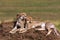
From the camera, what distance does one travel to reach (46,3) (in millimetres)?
25188

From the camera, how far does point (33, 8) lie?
23.0 meters

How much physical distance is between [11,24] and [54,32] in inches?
66.5

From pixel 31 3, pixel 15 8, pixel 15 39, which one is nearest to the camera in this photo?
pixel 15 39

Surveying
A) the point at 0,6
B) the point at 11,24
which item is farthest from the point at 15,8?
the point at 11,24

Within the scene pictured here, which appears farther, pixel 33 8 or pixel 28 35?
pixel 33 8

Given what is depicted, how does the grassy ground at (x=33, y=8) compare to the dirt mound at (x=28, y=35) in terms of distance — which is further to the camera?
the grassy ground at (x=33, y=8)

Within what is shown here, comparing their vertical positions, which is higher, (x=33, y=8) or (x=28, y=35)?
(x=33, y=8)

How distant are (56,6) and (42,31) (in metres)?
12.1

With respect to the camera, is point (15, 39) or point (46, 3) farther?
point (46, 3)

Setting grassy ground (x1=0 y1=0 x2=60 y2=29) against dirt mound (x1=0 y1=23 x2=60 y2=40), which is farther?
grassy ground (x1=0 y1=0 x2=60 y2=29)

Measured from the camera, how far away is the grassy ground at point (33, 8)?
64.9 ft

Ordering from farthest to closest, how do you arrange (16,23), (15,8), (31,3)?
(31,3)
(15,8)
(16,23)

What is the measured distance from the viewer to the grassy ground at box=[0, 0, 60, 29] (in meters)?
19.8

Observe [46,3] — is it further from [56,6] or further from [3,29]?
[3,29]
